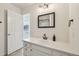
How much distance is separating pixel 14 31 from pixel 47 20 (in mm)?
711

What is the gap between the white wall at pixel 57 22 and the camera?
132 cm

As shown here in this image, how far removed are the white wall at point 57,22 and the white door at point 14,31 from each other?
8.4 inches

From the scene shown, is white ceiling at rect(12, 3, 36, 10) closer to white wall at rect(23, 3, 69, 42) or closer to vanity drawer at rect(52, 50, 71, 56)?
white wall at rect(23, 3, 69, 42)

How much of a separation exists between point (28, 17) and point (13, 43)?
0.61 metres

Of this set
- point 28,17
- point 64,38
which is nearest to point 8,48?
point 28,17

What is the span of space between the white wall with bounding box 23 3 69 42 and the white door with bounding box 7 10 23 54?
0.70 ft

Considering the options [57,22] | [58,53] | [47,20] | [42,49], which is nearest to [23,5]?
[47,20]

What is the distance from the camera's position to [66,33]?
4.25 ft

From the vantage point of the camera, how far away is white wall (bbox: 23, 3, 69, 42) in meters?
1.32

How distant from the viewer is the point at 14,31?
1439 mm

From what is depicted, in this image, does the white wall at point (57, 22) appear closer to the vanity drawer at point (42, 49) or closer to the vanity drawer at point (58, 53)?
the vanity drawer at point (42, 49)

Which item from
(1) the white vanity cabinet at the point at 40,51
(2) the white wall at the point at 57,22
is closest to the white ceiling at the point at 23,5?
(2) the white wall at the point at 57,22

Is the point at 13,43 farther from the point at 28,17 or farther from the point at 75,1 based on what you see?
the point at 75,1

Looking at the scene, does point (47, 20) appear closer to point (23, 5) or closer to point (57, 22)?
point (57, 22)
